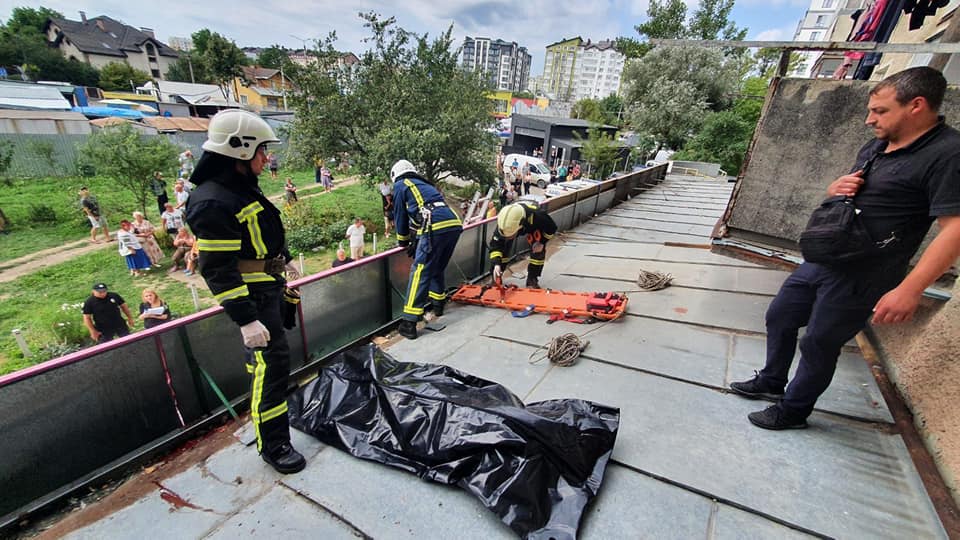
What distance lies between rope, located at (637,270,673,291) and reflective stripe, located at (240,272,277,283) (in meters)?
4.06

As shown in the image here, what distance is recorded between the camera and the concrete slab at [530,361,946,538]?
181 cm

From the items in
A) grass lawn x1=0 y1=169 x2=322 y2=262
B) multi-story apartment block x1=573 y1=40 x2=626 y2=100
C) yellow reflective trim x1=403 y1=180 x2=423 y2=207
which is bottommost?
grass lawn x1=0 y1=169 x2=322 y2=262

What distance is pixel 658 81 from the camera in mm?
23109

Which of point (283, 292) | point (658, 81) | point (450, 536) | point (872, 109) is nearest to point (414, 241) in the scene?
point (283, 292)

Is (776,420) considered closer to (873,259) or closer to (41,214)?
(873,259)

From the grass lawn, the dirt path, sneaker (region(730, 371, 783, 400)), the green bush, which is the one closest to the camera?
sneaker (region(730, 371, 783, 400))

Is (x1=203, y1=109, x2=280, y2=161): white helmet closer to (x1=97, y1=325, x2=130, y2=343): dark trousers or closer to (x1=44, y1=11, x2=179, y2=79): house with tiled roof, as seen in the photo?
(x1=97, y1=325, x2=130, y2=343): dark trousers

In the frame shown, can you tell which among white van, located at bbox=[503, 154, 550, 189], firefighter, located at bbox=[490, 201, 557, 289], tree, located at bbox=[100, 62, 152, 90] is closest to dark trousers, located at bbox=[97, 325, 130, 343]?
firefighter, located at bbox=[490, 201, 557, 289]

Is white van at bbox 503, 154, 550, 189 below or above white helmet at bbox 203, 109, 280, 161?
below

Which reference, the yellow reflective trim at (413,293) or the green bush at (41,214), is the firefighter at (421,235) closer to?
the yellow reflective trim at (413,293)

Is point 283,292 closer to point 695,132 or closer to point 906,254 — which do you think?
point 906,254

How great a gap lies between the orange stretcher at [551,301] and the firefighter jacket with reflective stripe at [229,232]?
2.90 meters

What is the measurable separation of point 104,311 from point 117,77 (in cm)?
5767

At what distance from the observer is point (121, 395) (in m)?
2.43
